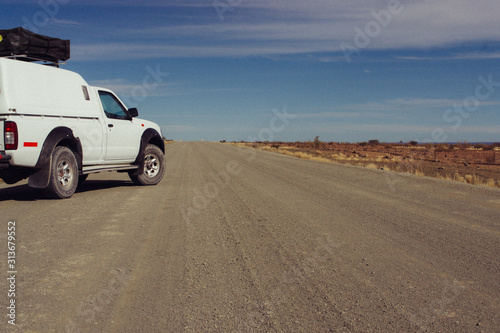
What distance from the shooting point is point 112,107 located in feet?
35.9

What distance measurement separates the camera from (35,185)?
8.62 metres

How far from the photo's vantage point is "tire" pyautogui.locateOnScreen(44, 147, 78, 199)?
28.8 ft

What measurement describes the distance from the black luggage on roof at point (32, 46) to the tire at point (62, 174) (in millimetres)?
2265

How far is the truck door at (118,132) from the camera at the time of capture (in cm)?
1056

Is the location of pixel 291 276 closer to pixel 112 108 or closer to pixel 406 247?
pixel 406 247

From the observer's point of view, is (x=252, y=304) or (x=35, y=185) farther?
(x=35, y=185)

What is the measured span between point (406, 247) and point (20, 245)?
16.4ft

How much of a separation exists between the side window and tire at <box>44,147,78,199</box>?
1.81 meters

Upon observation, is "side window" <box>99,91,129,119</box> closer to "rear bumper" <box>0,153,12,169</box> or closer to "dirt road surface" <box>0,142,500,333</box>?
"dirt road surface" <box>0,142,500,333</box>

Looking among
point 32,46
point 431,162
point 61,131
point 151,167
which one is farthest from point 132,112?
point 431,162

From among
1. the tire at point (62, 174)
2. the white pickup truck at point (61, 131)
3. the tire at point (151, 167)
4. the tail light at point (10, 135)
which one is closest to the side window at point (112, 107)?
the white pickup truck at point (61, 131)

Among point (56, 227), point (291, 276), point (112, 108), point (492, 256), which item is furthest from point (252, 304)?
point (112, 108)

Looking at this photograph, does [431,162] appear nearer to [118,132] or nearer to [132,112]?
[132,112]

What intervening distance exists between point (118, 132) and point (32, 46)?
8.86 feet
